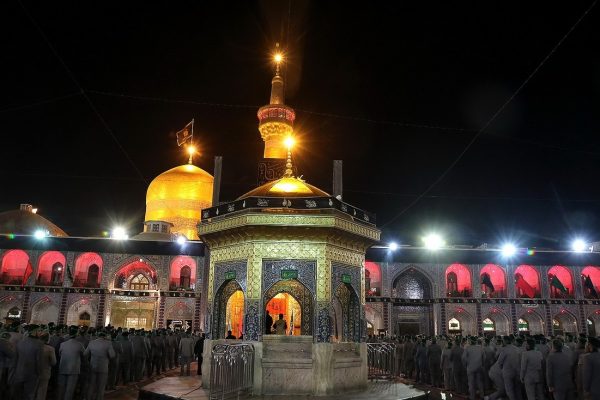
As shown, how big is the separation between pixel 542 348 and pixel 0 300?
33.1m

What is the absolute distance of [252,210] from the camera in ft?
35.4

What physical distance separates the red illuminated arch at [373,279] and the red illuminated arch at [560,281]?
1253 cm

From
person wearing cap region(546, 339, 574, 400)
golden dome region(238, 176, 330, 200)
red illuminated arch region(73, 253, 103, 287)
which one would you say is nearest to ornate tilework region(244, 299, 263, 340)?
golden dome region(238, 176, 330, 200)

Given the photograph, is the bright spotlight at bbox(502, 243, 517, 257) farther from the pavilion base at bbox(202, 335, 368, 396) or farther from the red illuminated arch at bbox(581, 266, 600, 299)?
the pavilion base at bbox(202, 335, 368, 396)

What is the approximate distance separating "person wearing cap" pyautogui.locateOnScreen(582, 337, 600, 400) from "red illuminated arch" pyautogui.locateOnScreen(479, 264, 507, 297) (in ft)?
91.7

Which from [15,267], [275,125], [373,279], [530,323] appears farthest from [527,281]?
[15,267]

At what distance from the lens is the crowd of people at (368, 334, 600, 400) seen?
9.05 m

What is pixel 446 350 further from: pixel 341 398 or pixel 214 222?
pixel 214 222

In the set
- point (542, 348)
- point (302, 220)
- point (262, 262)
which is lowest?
point (542, 348)

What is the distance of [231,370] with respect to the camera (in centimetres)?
899

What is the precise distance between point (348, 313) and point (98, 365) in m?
5.83

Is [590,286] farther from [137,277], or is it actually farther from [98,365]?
[98,365]

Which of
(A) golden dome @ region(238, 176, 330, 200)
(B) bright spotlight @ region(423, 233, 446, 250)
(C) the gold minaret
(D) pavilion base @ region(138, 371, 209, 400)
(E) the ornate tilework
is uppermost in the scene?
(C) the gold minaret

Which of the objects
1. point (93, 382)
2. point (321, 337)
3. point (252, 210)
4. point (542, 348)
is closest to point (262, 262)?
point (252, 210)
